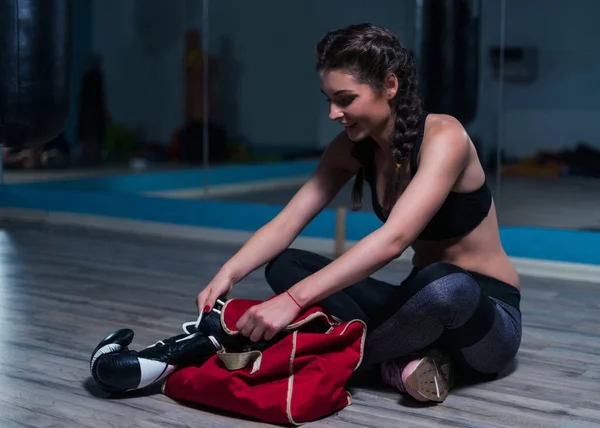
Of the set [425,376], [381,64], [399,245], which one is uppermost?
[381,64]

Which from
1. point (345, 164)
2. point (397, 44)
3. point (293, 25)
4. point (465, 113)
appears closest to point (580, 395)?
point (345, 164)

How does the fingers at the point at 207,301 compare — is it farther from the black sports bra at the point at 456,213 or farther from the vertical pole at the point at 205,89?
the vertical pole at the point at 205,89

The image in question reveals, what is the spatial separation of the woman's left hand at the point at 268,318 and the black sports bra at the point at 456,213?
0.42m

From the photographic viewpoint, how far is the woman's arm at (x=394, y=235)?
182 centimetres

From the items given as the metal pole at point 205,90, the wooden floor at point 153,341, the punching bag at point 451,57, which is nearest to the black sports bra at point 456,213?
the wooden floor at point 153,341

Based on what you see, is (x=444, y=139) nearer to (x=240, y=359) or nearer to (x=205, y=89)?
(x=240, y=359)

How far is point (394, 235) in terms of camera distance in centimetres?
183

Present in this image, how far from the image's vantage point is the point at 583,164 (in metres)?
3.76

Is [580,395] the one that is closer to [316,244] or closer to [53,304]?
[53,304]

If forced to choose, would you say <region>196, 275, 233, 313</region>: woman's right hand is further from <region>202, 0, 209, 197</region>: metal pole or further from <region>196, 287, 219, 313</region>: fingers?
<region>202, 0, 209, 197</region>: metal pole

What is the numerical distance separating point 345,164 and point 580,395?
797 millimetres

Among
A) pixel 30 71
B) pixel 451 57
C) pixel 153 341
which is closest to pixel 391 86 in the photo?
pixel 153 341

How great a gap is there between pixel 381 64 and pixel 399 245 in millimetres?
392

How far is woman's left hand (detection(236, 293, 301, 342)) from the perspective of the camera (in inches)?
70.9
